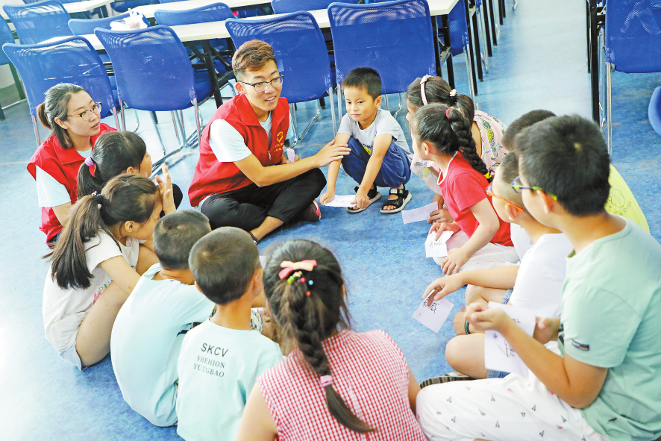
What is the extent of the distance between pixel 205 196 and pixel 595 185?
2181mm

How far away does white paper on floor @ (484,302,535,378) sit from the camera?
119cm

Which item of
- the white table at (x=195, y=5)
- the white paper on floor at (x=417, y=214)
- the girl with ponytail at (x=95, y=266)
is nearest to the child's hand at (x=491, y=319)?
the girl with ponytail at (x=95, y=266)

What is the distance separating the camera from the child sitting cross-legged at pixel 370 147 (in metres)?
2.72

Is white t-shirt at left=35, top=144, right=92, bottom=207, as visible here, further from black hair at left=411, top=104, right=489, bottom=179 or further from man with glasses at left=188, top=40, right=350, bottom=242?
black hair at left=411, top=104, right=489, bottom=179

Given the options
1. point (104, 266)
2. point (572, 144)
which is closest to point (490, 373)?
point (572, 144)

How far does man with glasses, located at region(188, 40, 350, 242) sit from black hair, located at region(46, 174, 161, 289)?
0.72 m

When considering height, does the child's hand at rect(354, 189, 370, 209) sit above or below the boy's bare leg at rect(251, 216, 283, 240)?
above

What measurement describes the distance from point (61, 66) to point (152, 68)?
68 cm

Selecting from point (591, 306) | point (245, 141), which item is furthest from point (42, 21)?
point (591, 306)

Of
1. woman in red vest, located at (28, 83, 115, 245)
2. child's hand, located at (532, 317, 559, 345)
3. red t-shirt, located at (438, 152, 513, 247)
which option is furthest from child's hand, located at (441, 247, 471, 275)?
woman in red vest, located at (28, 83, 115, 245)

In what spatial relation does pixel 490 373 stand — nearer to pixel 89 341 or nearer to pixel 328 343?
pixel 328 343

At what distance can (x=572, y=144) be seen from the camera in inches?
40.4

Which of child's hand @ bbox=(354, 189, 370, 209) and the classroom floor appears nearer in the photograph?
the classroom floor

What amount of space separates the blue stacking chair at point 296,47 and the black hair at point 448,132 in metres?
1.50
